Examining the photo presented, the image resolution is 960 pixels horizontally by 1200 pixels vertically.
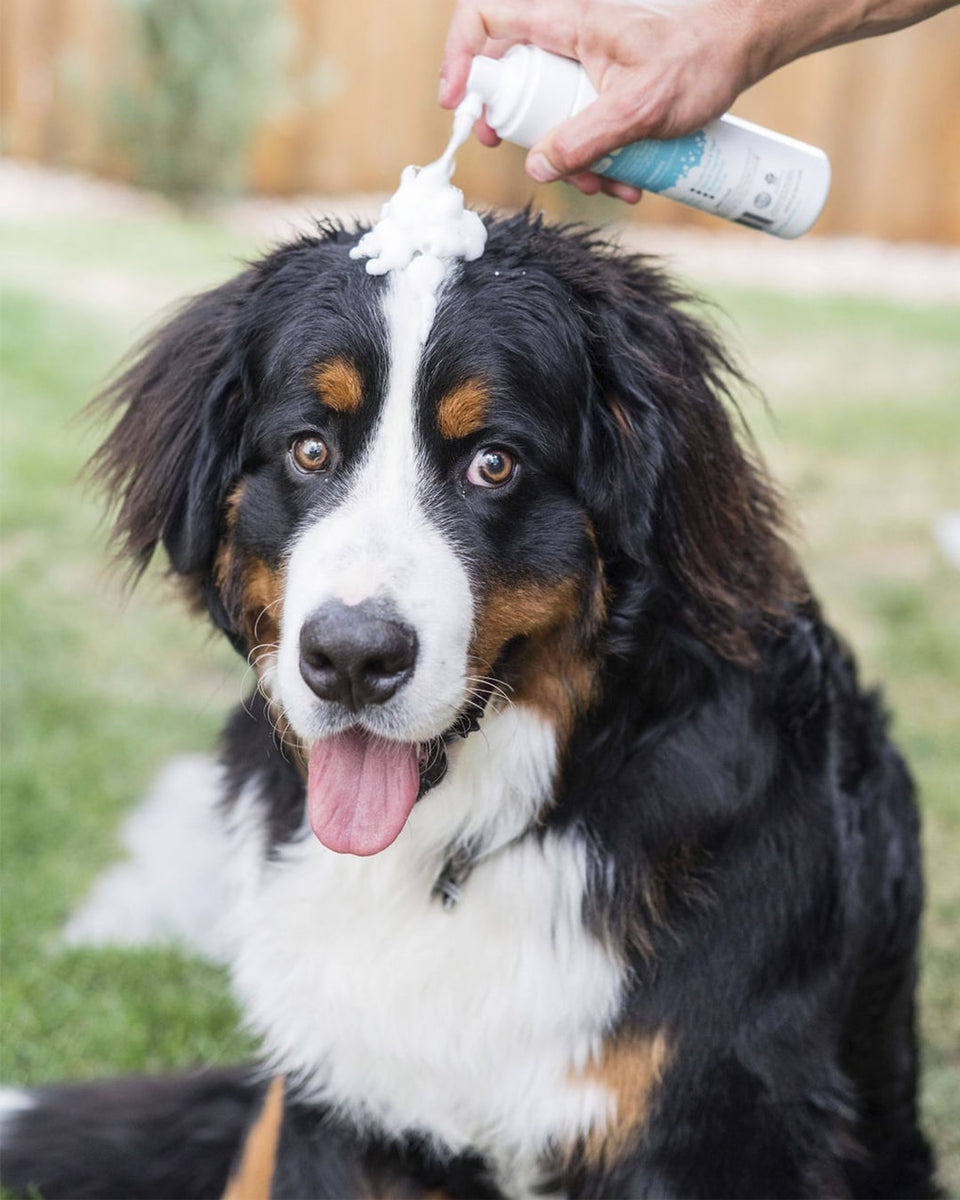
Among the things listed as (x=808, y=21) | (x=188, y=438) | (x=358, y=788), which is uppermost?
(x=808, y=21)

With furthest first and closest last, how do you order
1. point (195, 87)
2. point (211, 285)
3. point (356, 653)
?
point (195, 87) → point (211, 285) → point (356, 653)

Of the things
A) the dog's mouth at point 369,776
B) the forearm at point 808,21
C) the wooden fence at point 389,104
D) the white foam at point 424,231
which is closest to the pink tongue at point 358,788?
the dog's mouth at point 369,776

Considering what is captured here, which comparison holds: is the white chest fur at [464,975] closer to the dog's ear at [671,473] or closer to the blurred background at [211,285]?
the dog's ear at [671,473]

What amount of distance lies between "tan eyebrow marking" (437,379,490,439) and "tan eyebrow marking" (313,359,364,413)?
0.41ft

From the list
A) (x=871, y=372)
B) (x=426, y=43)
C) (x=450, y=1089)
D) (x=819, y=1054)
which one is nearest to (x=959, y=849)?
(x=819, y=1054)

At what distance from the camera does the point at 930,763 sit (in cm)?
444

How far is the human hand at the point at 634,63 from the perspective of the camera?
7.21 ft

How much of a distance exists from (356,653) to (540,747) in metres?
0.45

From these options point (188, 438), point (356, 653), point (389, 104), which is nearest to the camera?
point (356, 653)

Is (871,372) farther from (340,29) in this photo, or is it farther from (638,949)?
(638,949)

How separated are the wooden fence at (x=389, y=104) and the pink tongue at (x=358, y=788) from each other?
9223 mm

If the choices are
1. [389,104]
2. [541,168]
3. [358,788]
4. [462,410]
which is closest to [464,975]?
[358,788]

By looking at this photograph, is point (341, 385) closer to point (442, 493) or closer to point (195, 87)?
point (442, 493)

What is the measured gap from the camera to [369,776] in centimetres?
221
